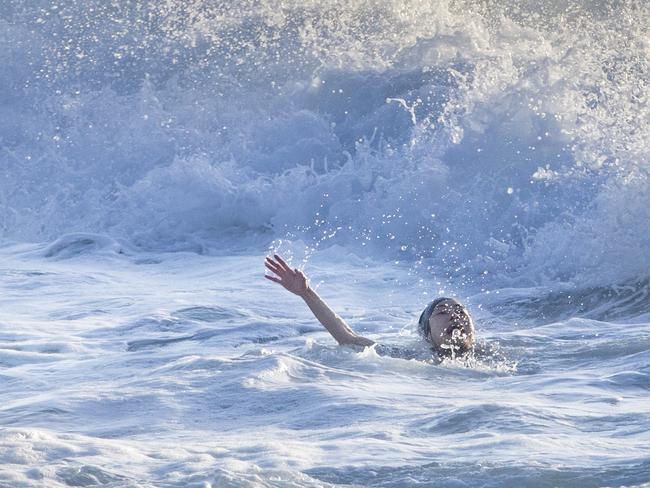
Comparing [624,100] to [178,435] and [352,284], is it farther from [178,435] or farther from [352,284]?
[178,435]

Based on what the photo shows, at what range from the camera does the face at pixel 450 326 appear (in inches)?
296

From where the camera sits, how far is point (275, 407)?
20.5 ft

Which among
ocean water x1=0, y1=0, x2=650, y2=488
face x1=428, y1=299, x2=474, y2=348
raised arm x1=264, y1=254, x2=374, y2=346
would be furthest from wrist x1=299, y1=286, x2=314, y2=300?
face x1=428, y1=299, x2=474, y2=348

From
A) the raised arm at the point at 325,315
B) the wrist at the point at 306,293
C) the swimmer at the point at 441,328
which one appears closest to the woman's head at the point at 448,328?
the swimmer at the point at 441,328

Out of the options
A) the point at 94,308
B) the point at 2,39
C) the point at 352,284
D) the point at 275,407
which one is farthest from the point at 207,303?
the point at 2,39

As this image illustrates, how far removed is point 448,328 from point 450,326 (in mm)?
20

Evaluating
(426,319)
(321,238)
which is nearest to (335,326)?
(426,319)

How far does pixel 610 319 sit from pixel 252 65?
27.8 ft

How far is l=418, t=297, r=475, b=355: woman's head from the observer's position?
24.7 ft

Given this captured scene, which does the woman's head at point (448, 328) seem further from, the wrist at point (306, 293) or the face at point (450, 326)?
the wrist at point (306, 293)

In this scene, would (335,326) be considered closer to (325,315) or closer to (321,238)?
(325,315)

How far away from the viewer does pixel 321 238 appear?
42.8ft

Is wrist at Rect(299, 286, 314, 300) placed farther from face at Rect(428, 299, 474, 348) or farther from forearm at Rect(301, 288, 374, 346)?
face at Rect(428, 299, 474, 348)

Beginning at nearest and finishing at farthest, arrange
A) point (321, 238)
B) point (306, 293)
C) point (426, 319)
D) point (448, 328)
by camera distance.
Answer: point (306, 293)
point (448, 328)
point (426, 319)
point (321, 238)
